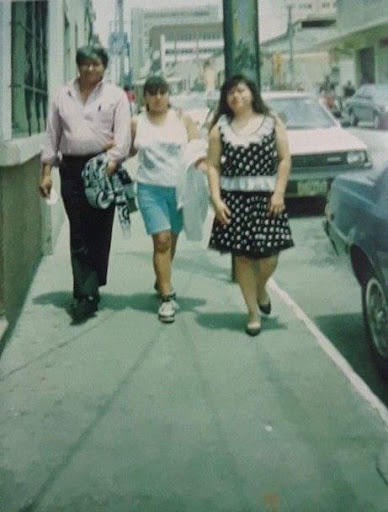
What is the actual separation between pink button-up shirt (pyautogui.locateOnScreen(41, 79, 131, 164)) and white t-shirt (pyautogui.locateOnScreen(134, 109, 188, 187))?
17cm

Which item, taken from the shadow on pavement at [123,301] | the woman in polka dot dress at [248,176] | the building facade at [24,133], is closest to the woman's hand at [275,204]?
the woman in polka dot dress at [248,176]

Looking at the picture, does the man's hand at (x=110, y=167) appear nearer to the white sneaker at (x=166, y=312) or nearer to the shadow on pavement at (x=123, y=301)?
the white sneaker at (x=166, y=312)

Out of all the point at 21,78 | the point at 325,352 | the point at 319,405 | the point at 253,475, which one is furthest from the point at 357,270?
the point at 21,78

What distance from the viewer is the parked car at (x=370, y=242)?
451 cm

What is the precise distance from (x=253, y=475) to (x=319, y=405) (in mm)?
888

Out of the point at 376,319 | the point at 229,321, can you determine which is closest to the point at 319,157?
the point at 229,321

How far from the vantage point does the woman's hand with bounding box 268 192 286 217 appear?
5148mm

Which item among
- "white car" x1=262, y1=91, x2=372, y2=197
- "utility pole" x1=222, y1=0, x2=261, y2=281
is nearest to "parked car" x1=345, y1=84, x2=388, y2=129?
"white car" x1=262, y1=91, x2=372, y2=197

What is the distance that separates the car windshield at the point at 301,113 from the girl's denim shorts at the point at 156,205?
6.23 metres

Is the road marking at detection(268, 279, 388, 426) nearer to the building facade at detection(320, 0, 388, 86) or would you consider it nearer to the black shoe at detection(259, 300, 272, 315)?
the black shoe at detection(259, 300, 272, 315)

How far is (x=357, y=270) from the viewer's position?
5.20 m

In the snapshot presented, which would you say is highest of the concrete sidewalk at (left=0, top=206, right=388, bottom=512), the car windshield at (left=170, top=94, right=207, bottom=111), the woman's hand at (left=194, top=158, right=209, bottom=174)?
the car windshield at (left=170, top=94, right=207, bottom=111)

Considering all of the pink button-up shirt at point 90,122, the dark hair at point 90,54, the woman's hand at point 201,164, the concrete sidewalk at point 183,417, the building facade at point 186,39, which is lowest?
the concrete sidewalk at point 183,417

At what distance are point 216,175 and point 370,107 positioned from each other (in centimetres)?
2231
